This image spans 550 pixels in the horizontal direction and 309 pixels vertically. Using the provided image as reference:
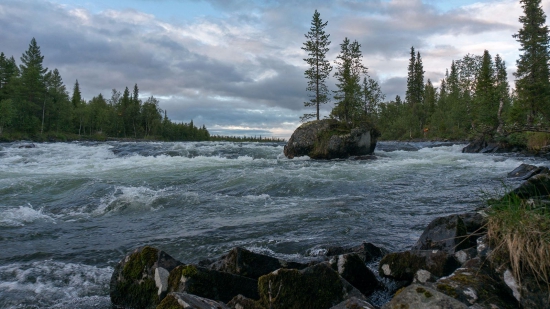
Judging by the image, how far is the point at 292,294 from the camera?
3373 millimetres

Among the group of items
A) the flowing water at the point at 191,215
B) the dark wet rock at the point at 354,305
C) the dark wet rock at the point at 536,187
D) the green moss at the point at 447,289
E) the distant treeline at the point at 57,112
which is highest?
the distant treeline at the point at 57,112

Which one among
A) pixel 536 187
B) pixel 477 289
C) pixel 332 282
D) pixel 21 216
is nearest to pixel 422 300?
pixel 477 289

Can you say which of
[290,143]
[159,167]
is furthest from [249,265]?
[290,143]

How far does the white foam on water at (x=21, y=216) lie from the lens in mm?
8461

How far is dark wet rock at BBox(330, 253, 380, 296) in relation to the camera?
4293 mm

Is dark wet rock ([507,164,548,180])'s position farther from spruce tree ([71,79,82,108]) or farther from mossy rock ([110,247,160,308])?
spruce tree ([71,79,82,108])

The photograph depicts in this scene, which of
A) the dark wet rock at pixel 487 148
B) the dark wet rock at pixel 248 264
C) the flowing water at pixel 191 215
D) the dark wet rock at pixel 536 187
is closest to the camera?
the dark wet rock at pixel 248 264

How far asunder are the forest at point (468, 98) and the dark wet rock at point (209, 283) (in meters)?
3.61

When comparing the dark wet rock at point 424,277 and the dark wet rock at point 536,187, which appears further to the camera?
the dark wet rock at point 536,187

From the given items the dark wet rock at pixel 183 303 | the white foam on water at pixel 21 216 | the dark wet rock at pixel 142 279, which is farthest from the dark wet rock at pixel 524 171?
the white foam on water at pixel 21 216

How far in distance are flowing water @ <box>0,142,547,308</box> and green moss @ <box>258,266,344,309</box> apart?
230 centimetres

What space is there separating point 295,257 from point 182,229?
3087mm

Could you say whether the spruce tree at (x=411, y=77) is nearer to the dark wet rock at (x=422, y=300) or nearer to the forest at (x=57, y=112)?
the forest at (x=57, y=112)

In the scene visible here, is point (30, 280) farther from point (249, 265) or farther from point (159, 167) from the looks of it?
point (159, 167)
